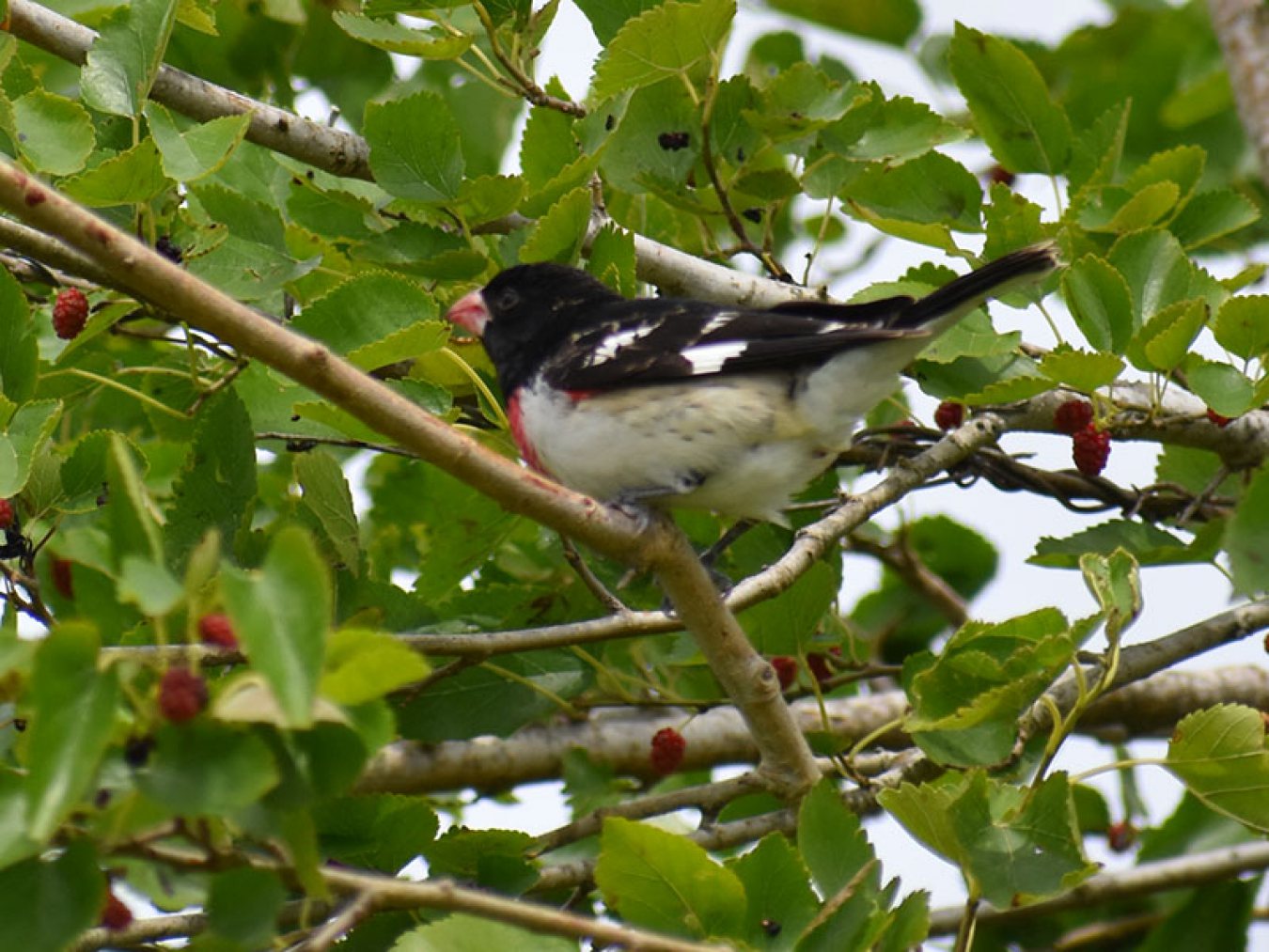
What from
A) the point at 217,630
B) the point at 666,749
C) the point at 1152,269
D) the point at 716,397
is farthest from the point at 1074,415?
the point at 217,630

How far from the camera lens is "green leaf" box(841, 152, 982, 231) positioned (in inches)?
165

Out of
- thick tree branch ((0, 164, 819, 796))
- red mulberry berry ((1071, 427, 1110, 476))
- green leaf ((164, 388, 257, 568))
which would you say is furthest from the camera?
red mulberry berry ((1071, 427, 1110, 476))

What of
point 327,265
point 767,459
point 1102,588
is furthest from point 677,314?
point 1102,588

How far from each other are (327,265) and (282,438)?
479 millimetres

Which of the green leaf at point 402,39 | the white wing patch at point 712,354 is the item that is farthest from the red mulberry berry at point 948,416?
the green leaf at point 402,39

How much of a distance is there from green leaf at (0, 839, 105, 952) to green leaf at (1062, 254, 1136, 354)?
90.1 inches

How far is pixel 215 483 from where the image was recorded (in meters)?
3.23

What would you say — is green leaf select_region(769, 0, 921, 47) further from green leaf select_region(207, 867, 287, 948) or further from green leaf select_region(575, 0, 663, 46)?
green leaf select_region(207, 867, 287, 948)

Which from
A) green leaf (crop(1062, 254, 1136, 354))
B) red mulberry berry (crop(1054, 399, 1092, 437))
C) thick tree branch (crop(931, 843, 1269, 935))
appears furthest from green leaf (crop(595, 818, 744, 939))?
red mulberry berry (crop(1054, 399, 1092, 437))

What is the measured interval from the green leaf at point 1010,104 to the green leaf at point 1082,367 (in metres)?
0.99

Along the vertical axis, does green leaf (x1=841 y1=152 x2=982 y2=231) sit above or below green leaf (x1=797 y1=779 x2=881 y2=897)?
above

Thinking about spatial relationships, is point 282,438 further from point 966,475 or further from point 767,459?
point 966,475

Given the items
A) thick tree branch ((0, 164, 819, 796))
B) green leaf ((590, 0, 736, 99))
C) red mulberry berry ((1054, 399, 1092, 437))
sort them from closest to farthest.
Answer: thick tree branch ((0, 164, 819, 796)), green leaf ((590, 0, 736, 99)), red mulberry berry ((1054, 399, 1092, 437))

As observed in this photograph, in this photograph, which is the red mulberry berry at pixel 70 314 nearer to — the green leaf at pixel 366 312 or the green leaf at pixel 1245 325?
the green leaf at pixel 366 312
